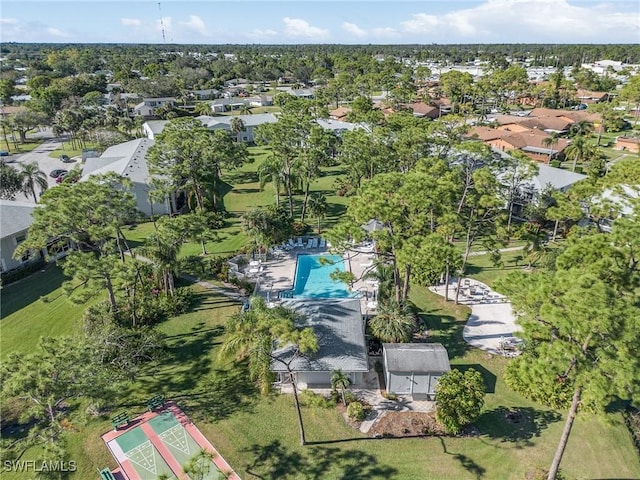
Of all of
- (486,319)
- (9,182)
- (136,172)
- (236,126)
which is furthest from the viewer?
(236,126)

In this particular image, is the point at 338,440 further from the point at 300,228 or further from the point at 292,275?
the point at 300,228

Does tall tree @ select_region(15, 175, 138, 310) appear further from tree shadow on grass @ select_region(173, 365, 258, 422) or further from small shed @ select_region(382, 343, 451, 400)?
small shed @ select_region(382, 343, 451, 400)

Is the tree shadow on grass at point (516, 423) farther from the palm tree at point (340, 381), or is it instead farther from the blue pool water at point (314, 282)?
the blue pool water at point (314, 282)

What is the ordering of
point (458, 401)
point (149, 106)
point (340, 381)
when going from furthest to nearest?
point (149, 106) < point (340, 381) < point (458, 401)

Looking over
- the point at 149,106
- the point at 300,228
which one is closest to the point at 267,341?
the point at 300,228

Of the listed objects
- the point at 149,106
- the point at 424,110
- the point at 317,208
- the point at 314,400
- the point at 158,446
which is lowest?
the point at 158,446

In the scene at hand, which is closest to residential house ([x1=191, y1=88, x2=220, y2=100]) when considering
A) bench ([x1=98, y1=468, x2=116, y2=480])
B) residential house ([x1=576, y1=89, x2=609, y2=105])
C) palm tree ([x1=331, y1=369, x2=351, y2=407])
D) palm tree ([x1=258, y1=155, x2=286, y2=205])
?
palm tree ([x1=258, y1=155, x2=286, y2=205])
